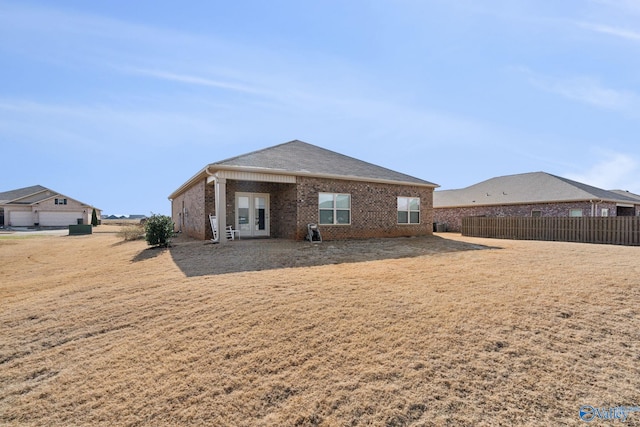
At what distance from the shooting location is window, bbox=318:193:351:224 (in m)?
14.3

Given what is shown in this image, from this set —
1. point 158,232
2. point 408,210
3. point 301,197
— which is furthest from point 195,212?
point 408,210

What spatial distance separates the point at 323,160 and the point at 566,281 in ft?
37.6

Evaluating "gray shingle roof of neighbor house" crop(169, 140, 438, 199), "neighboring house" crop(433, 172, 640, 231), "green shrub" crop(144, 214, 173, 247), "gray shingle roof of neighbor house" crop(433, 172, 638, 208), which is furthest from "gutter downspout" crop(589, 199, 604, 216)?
"green shrub" crop(144, 214, 173, 247)

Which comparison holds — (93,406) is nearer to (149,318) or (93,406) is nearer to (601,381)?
(149,318)

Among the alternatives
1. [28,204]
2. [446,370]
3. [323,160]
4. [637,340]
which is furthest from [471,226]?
[28,204]

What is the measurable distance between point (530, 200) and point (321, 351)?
23467mm

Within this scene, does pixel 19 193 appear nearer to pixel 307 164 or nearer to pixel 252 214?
pixel 252 214

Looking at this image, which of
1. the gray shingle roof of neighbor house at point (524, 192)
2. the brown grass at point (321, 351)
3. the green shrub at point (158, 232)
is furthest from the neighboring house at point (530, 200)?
the green shrub at point (158, 232)

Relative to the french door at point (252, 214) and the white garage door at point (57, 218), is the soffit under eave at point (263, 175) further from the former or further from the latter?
the white garage door at point (57, 218)

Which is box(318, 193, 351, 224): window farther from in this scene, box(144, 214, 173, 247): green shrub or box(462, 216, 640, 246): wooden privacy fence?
box(462, 216, 640, 246): wooden privacy fence

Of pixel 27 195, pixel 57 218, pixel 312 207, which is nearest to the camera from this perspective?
pixel 312 207

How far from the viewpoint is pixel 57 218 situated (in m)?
41.2

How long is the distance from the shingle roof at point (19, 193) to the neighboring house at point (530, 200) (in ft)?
164

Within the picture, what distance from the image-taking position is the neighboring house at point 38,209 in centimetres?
3900
